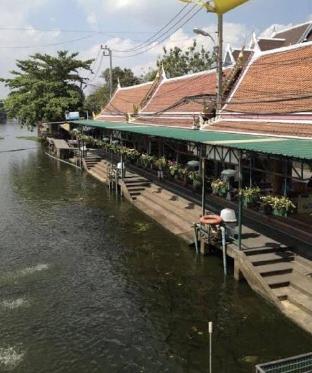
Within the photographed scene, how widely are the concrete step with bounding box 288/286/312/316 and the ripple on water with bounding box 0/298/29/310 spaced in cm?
805

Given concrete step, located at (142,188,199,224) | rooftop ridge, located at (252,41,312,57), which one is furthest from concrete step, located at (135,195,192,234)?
rooftop ridge, located at (252,41,312,57)

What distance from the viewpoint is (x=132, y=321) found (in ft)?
43.4

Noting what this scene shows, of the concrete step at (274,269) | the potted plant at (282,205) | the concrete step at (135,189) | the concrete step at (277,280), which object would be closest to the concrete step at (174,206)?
the concrete step at (135,189)

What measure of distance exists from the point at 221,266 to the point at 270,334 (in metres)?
5.12

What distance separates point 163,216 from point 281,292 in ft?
35.2

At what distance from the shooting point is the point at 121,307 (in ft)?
46.4

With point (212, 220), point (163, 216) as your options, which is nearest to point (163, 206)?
point (163, 216)

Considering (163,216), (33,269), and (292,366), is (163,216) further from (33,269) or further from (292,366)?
(292,366)

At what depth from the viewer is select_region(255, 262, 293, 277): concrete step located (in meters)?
14.8

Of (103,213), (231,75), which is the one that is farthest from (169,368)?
(231,75)

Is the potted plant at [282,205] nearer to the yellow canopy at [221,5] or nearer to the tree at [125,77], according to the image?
the yellow canopy at [221,5]

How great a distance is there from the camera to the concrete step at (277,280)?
46.9 ft

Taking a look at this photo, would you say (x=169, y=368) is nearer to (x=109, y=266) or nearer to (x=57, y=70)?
(x=109, y=266)

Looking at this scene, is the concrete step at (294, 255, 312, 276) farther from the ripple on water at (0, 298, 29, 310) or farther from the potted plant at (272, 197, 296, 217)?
the ripple on water at (0, 298, 29, 310)
